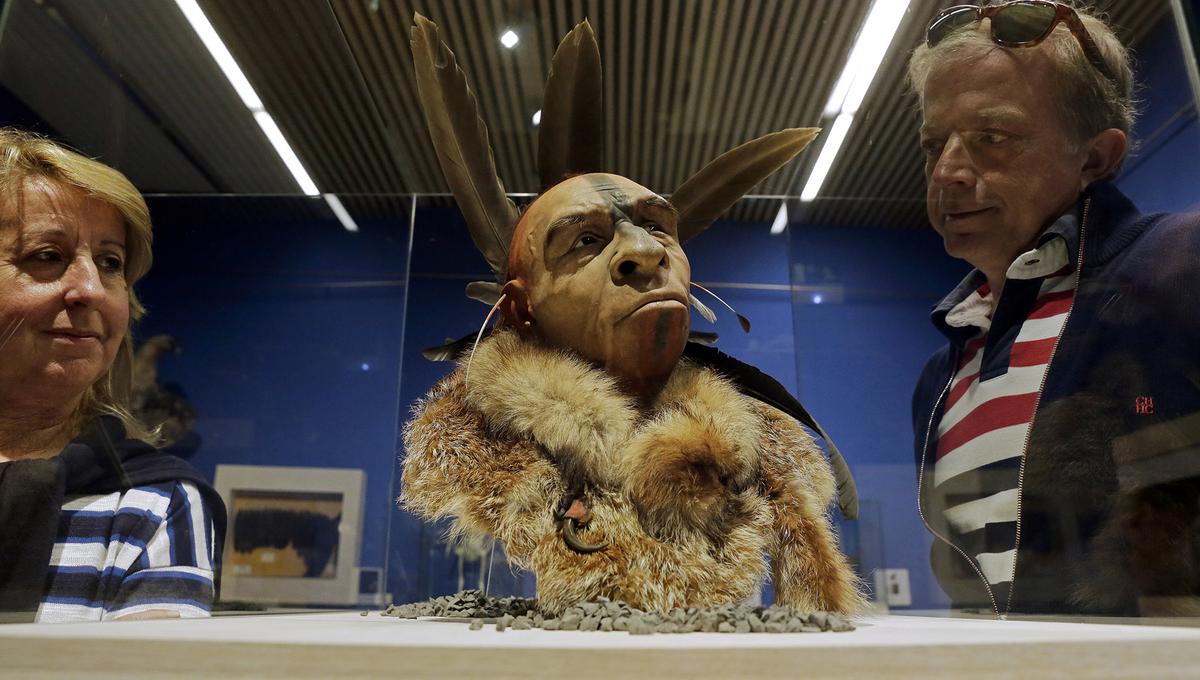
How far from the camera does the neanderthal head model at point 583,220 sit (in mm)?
1024

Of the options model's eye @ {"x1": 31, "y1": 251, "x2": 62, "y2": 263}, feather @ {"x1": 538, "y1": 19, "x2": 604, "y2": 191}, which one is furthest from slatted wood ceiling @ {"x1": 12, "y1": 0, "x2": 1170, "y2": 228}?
model's eye @ {"x1": 31, "y1": 251, "x2": 62, "y2": 263}

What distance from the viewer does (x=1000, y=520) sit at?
40.9 inches

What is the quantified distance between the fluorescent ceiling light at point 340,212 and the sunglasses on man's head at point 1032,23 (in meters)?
1.10

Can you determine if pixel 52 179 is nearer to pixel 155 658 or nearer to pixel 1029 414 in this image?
pixel 155 658

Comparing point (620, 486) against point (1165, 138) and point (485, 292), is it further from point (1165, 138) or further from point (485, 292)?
point (1165, 138)

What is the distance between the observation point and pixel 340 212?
1445 mm

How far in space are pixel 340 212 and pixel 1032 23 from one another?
119 centimetres

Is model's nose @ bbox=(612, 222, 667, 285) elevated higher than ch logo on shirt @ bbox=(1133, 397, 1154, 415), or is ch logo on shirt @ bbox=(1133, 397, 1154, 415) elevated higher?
model's nose @ bbox=(612, 222, 667, 285)

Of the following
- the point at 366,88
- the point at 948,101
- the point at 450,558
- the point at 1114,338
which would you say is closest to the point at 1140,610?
the point at 1114,338

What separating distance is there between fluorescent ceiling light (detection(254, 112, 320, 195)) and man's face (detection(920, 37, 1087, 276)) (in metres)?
1.07

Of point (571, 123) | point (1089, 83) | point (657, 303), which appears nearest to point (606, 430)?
point (657, 303)

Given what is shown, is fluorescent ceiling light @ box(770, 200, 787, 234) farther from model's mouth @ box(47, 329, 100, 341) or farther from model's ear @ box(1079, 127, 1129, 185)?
model's mouth @ box(47, 329, 100, 341)

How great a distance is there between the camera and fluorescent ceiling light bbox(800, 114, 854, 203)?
134cm

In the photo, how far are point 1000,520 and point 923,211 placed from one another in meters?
0.49
